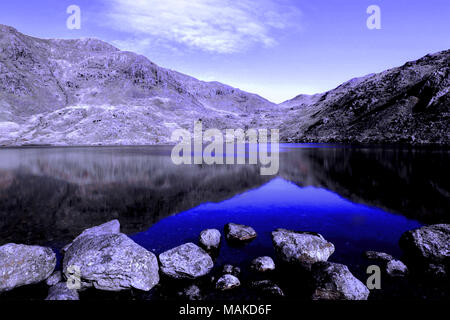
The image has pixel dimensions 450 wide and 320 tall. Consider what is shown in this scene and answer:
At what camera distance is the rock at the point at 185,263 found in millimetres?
11398

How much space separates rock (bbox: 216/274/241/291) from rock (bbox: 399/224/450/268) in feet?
31.0

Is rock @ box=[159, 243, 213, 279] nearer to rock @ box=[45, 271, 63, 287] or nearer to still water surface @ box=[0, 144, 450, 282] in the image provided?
still water surface @ box=[0, 144, 450, 282]

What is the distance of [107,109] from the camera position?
500ft

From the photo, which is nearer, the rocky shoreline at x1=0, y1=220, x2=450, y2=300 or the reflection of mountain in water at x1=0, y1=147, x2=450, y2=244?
the rocky shoreline at x1=0, y1=220, x2=450, y2=300

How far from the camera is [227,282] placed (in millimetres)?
10648

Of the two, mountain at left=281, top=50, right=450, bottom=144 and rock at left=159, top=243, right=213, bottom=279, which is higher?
mountain at left=281, top=50, right=450, bottom=144

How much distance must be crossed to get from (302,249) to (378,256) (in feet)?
13.2

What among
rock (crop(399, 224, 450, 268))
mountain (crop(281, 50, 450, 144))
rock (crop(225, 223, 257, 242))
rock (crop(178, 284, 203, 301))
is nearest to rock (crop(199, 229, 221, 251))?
rock (crop(225, 223, 257, 242))

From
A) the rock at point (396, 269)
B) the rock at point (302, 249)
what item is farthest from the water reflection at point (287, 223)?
the rock at point (396, 269)

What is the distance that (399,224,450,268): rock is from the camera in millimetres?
12062

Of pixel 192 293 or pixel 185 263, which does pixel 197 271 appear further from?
pixel 192 293
